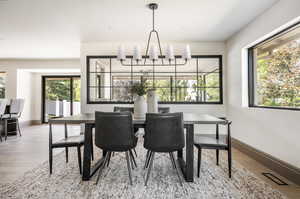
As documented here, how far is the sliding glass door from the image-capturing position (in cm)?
709

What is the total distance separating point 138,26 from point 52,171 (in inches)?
111

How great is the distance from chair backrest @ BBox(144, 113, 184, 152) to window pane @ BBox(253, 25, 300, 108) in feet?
5.45

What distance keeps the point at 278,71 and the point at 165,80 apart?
239 centimetres

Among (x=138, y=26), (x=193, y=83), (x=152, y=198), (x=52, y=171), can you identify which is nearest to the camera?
(x=152, y=198)

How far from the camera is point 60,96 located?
714cm

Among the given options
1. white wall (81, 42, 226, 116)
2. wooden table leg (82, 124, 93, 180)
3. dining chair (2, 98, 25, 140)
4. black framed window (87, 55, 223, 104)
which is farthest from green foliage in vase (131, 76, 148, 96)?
dining chair (2, 98, 25, 140)

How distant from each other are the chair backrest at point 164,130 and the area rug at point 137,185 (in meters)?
0.45

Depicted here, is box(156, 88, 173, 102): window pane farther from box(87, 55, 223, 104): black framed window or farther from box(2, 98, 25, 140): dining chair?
box(2, 98, 25, 140): dining chair

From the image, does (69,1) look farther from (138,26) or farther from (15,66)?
(15,66)

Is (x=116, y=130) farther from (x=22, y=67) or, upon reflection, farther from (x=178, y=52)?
(x=22, y=67)

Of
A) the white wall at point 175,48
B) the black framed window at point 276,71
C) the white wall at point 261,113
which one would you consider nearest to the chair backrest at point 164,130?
the white wall at point 261,113

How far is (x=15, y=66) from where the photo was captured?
20.2ft

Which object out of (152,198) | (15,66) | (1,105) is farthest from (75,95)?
(152,198)

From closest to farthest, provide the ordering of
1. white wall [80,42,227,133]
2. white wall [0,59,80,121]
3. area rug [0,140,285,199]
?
area rug [0,140,285,199] < white wall [80,42,227,133] < white wall [0,59,80,121]
